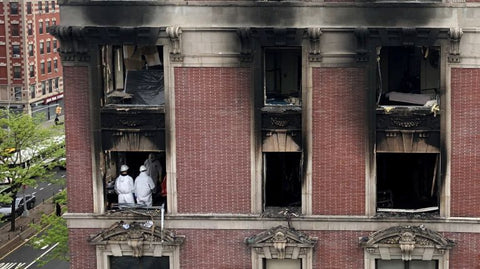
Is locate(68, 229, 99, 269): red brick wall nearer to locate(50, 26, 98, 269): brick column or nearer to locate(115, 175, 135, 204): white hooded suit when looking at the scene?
locate(50, 26, 98, 269): brick column

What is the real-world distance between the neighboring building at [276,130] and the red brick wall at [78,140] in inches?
2.0

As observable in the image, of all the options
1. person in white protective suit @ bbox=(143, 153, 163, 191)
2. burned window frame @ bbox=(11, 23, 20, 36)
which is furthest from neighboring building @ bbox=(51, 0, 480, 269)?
burned window frame @ bbox=(11, 23, 20, 36)

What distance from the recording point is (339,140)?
26.4m

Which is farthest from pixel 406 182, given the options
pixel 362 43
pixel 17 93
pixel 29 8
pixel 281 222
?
pixel 17 93

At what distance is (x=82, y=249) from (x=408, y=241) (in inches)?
457

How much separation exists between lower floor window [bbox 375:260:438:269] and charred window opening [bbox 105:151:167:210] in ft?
26.7

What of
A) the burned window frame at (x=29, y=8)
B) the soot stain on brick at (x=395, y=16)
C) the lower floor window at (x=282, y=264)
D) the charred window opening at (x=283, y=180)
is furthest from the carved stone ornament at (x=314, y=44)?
the burned window frame at (x=29, y=8)

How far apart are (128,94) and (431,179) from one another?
38.0 ft

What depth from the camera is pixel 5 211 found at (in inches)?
2660

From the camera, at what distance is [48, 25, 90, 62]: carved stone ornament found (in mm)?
26250

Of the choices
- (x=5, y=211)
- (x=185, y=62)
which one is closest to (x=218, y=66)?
(x=185, y=62)

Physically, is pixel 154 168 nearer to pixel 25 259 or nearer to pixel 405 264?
pixel 405 264

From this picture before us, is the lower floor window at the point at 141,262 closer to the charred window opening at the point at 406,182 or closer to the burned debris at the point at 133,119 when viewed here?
the burned debris at the point at 133,119

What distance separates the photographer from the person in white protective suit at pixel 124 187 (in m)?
27.7
